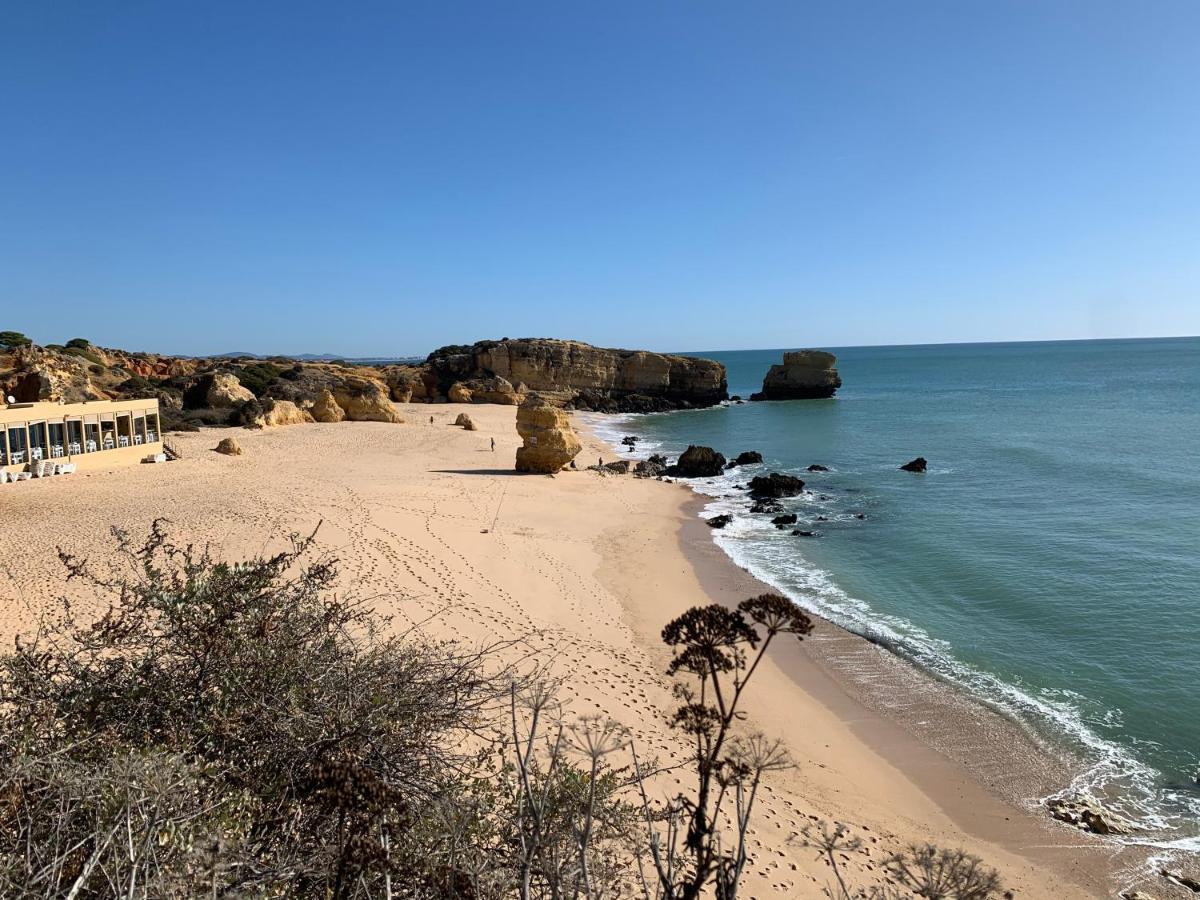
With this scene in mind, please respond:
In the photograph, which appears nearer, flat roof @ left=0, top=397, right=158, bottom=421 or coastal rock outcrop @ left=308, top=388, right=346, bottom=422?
flat roof @ left=0, top=397, right=158, bottom=421

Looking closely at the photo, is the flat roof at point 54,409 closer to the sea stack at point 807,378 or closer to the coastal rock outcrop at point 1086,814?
the coastal rock outcrop at point 1086,814

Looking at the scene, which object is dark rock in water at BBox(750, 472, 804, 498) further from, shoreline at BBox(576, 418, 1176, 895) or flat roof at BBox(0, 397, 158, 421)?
flat roof at BBox(0, 397, 158, 421)

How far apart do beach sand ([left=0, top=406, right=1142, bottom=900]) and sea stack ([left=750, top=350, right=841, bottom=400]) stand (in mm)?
52235

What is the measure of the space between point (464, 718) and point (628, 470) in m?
28.4

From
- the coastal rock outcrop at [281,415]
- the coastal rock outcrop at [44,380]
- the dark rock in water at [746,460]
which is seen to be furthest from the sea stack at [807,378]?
the coastal rock outcrop at [44,380]

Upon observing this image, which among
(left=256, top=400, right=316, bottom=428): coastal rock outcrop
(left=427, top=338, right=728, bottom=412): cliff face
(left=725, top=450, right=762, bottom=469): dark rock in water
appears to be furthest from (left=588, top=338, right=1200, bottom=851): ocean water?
(left=427, top=338, right=728, bottom=412): cliff face

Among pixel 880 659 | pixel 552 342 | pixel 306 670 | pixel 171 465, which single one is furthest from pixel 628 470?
pixel 552 342

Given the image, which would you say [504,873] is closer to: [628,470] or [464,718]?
[464,718]

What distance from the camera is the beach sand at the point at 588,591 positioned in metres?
8.66

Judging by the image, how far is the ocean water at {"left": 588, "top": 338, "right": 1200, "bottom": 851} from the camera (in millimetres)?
11141

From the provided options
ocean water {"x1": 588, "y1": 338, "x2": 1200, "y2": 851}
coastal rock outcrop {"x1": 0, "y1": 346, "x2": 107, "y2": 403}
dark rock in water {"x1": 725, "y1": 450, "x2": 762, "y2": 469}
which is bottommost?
ocean water {"x1": 588, "y1": 338, "x2": 1200, "y2": 851}

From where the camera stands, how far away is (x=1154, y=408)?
2206 inches

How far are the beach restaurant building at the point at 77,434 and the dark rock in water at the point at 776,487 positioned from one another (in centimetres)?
2375

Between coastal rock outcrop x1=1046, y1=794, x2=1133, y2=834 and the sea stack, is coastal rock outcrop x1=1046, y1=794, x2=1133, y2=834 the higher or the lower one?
the lower one
